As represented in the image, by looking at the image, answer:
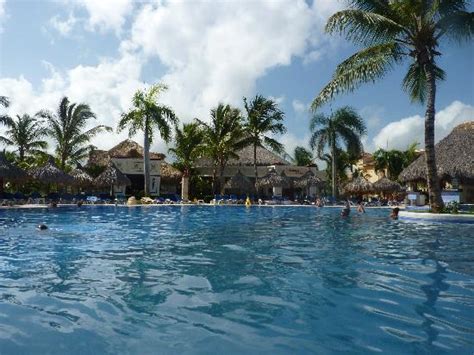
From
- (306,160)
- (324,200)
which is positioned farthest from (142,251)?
(306,160)

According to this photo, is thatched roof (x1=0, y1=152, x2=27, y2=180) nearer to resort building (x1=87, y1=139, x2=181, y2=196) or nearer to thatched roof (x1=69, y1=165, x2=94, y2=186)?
thatched roof (x1=69, y1=165, x2=94, y2=186)

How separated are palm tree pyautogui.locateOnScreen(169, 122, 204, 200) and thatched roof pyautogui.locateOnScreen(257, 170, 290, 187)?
19.3ft

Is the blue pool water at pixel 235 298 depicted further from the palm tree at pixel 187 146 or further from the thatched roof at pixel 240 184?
the thatched roof at pixel 240 184

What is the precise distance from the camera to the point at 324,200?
31266 mm

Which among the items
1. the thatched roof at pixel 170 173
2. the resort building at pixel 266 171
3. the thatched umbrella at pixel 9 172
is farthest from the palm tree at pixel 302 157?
the thatched umbrella at pixel 9 172

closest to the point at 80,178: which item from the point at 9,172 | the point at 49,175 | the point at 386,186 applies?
the point at 49,175

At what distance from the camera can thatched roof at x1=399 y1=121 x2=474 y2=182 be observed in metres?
25.8

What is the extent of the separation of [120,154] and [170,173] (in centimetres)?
524

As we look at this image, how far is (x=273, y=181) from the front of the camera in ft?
116

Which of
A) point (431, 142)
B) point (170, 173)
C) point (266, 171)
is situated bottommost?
point (431, 142)

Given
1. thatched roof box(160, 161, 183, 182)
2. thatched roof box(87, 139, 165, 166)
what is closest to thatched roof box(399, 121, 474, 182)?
thatched roof box(160, 161, 183, 182)

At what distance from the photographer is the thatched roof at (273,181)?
35344 millimetres

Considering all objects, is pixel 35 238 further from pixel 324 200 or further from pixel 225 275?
pixel 324 200

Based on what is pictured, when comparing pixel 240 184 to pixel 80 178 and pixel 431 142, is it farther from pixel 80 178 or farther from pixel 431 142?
pixel 431 142
